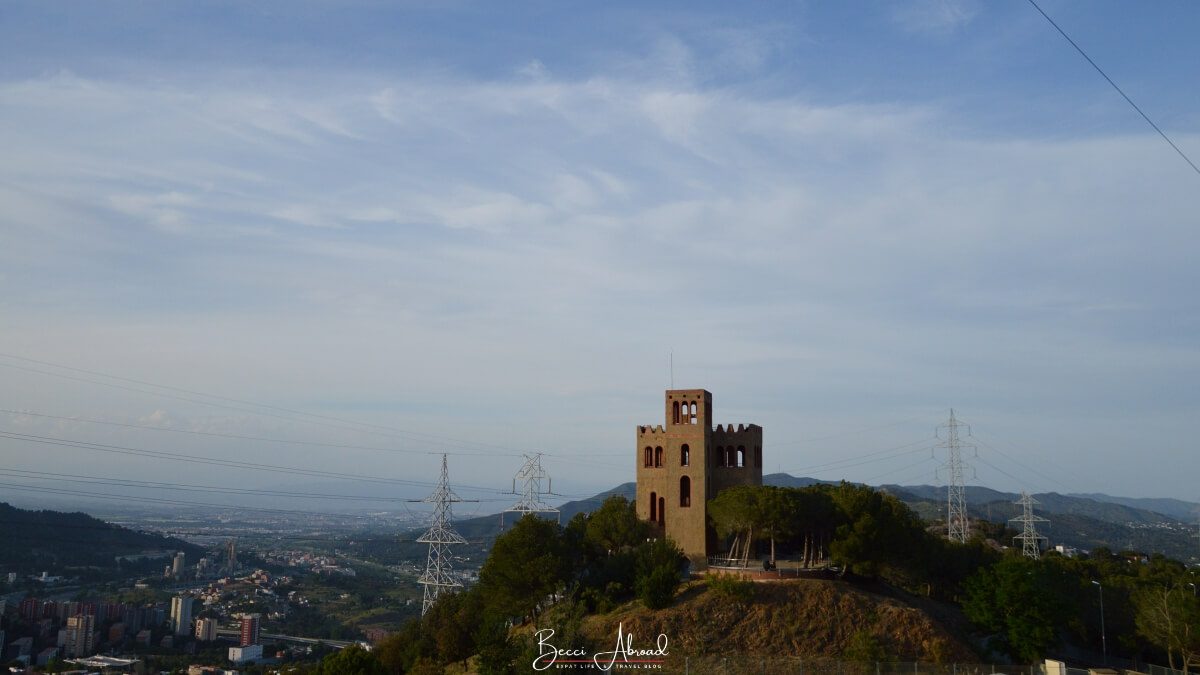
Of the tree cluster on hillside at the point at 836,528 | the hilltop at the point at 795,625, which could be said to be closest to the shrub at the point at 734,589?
the hilltop at the point at 795,625

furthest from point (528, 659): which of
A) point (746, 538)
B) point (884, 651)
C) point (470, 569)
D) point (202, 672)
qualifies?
point (470, 569)

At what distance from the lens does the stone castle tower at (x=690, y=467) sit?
213ft

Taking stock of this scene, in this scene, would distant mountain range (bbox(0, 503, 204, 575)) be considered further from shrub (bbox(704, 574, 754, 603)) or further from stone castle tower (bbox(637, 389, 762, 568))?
shrub (bbox(704, 574, 754, 603))

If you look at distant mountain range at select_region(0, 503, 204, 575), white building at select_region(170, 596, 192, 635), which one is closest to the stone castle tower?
white building at select_region(170, 596, 192, 635)

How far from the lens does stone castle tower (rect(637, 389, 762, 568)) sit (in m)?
64.8

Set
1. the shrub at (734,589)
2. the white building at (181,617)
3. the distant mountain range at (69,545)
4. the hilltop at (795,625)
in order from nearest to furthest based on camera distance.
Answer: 1. the hilltop at (795,625)
2. the shrub at (734,589)
3. the white building at (181,617)
4. the distant mountain range at (69,545)

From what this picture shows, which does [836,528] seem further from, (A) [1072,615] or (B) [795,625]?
(A) [1072,615]

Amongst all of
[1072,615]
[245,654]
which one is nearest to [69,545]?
[245,654]

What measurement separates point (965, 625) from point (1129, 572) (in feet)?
120

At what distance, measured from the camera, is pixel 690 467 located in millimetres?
65625

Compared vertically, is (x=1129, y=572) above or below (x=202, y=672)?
above

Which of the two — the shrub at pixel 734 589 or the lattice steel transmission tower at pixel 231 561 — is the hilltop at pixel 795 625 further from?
the lattice steel transmission tower at pixel 231 561

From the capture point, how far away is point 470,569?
181 m

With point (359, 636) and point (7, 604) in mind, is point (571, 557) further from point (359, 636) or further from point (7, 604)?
point (7, 604)
